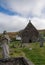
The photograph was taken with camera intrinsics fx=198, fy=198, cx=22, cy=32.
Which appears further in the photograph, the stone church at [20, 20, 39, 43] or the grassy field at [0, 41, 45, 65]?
the stone church at [20, 20, 39, 43]

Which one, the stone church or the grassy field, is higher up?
the stone church

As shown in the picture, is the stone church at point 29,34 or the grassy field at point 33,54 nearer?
the grassy field at point 33,54

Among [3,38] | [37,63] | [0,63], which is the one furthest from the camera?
[3,38]

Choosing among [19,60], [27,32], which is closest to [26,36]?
[27,32]

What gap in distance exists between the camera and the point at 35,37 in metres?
60.6

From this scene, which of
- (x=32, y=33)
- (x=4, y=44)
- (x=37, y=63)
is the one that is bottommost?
(x=37, y=63)

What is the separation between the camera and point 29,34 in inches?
2403

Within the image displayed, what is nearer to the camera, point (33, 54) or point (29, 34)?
point (33, 54)

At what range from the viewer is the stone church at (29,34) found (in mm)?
59656

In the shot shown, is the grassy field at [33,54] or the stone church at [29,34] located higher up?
the stone church at [29,34]

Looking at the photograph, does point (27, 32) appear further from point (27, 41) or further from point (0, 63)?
point (0, 63)

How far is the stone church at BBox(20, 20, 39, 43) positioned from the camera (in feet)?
196

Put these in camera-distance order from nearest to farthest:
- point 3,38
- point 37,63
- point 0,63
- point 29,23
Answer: point 0,63, point 37,63, point 3,38, point 29,23

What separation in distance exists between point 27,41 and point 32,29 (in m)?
3.98
